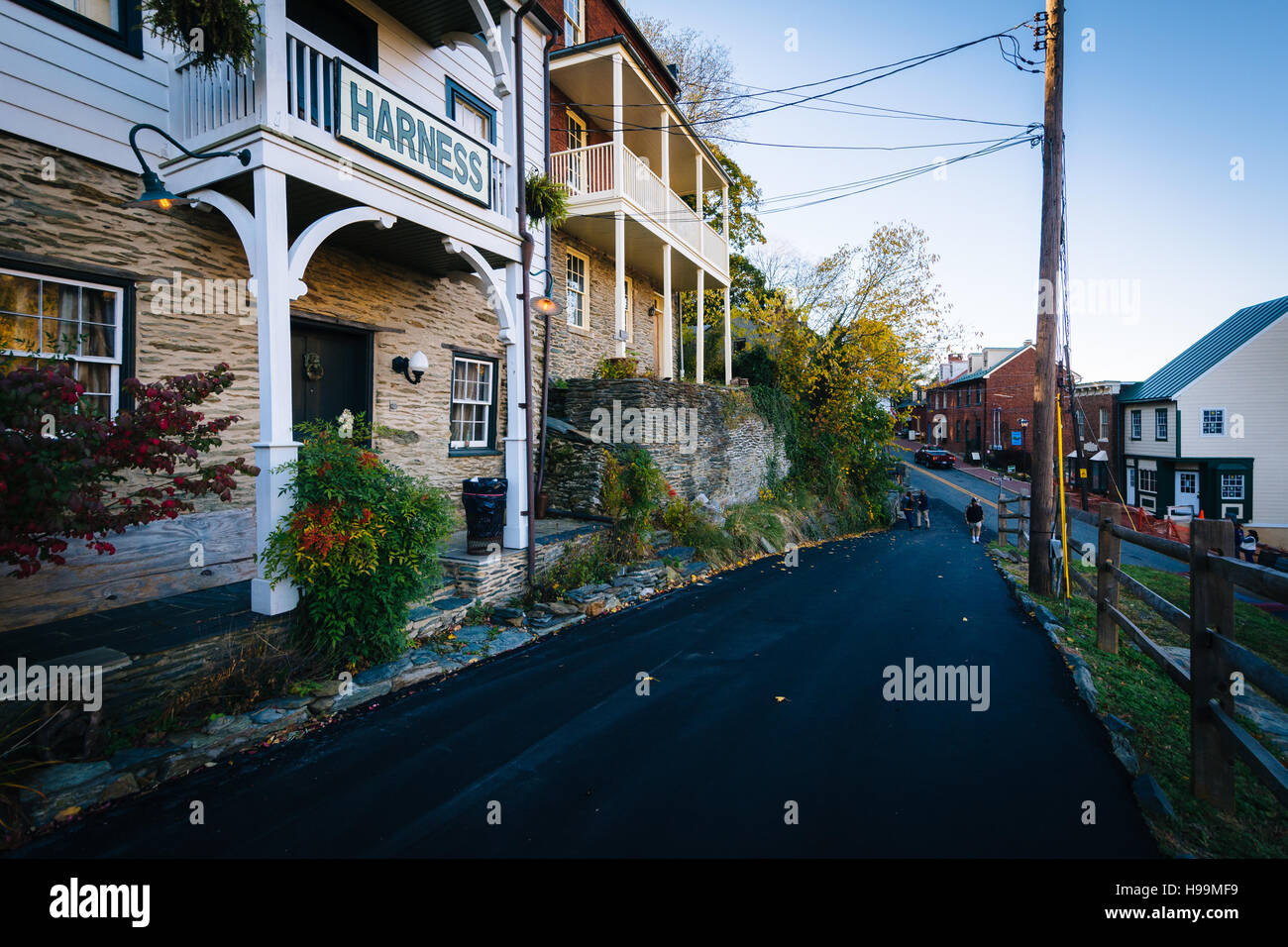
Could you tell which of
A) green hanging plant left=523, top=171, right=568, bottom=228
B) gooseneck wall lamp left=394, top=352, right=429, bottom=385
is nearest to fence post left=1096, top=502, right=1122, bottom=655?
green hanging plant left=523, top=171, right=568, bottom=228

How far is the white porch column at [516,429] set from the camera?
7.73 metres

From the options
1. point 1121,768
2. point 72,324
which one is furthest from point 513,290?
point 1121,768

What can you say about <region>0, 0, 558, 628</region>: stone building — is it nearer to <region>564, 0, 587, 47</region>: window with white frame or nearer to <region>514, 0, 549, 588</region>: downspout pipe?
<region>514, 0, 549, 588</region>: downspout pipe

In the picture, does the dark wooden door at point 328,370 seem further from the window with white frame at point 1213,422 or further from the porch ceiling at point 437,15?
the window with white frame at point 1213,422

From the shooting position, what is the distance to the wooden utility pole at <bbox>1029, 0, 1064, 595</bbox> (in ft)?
29.8

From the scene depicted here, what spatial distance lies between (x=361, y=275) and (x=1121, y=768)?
9.28 metres

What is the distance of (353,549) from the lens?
4988 mm

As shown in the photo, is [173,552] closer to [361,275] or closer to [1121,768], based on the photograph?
[361,275]

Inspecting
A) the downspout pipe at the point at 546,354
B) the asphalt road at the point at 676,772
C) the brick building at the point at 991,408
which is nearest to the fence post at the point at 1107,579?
the asphalt road at the point at 676,772

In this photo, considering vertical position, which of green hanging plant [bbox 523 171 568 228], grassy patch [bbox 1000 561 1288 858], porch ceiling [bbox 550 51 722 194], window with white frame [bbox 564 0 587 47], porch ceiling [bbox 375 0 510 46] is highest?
window with white frame [bbox 564 0 587 47]

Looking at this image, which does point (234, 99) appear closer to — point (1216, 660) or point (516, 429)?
point (516, 429)

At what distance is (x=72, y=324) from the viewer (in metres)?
5.45

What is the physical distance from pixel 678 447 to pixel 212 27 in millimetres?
9386

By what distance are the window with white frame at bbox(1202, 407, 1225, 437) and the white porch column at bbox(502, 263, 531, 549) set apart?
114 feet
